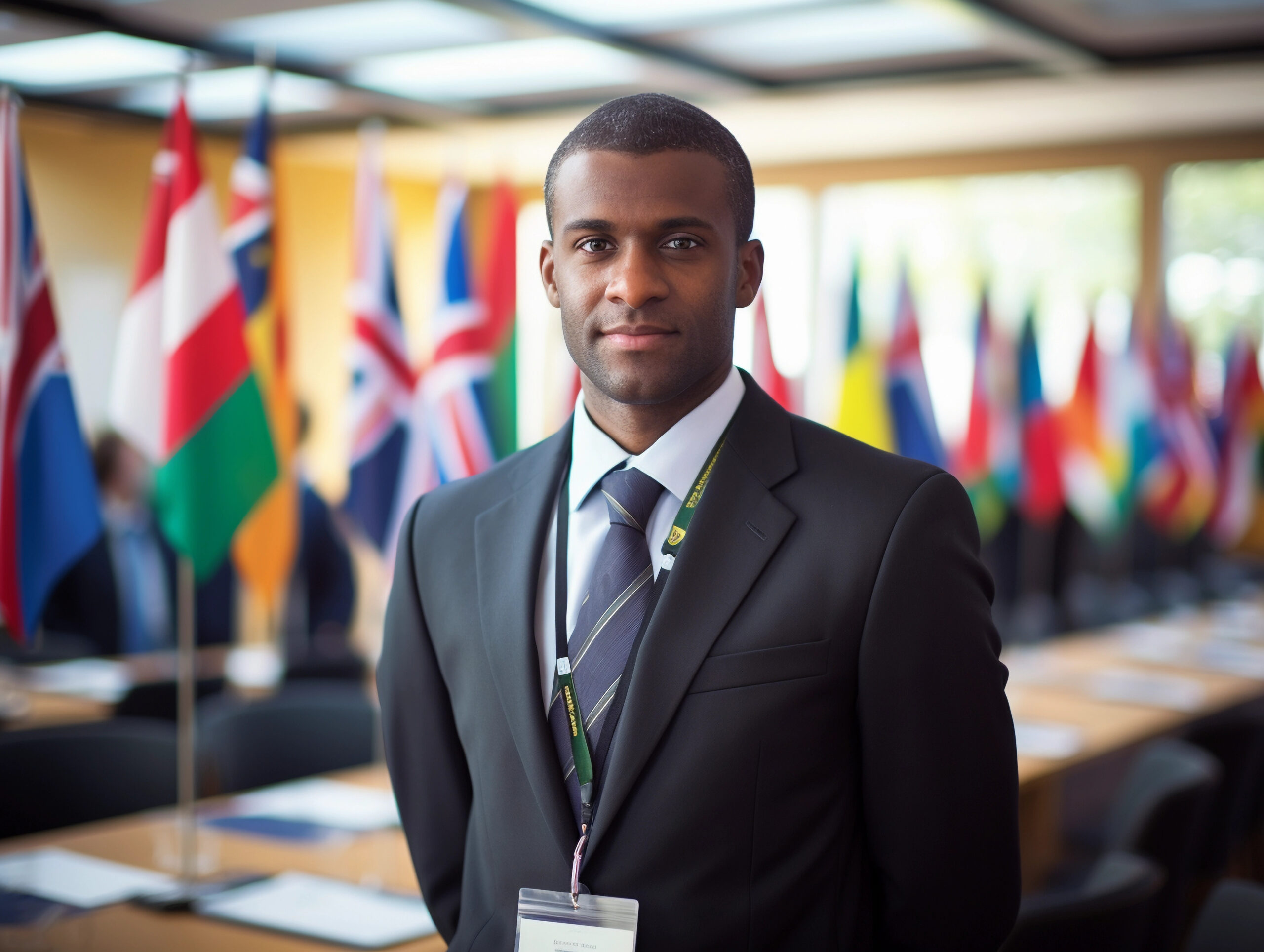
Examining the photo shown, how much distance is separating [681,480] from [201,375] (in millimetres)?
1992

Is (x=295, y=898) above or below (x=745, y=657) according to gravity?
below

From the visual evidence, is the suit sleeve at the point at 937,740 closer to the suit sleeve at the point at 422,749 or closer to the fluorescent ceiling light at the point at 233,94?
the suit sleeve at the point at 422,749

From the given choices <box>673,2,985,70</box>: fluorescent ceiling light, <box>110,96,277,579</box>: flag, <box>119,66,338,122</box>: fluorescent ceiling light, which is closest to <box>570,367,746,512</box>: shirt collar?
<box>110,96,277,579</box>: flag

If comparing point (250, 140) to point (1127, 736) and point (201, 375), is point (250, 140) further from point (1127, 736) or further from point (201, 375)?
point (1127, 736)

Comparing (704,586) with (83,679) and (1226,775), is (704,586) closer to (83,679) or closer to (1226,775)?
(1226,775)

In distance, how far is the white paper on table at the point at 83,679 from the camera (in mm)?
4820

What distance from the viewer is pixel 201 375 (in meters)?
3.13

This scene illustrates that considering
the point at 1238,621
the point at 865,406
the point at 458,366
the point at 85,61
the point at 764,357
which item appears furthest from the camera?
the point at 85,61

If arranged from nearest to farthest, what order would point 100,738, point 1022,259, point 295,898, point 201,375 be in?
point 295,898, point 201,375, point 100,738, point 1022,259

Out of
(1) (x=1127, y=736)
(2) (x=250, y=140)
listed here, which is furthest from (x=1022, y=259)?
(2) (x=250, y=140)

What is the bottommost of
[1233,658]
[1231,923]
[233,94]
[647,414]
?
[1233,658]

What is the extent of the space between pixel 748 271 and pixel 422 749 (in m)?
0.73

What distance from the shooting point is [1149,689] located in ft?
16.0

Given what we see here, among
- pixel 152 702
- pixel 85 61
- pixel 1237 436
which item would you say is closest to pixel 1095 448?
pixel 1237 436
